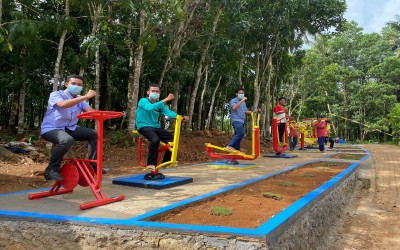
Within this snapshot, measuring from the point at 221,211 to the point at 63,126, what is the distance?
2.20 m

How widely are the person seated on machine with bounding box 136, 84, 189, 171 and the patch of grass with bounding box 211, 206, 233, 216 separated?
6.04 ft

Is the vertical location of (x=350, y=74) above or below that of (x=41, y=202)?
above

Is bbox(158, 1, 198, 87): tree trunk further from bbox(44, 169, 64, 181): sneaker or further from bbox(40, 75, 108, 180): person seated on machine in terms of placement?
bbox(44, 169, 64, 181): sneaker

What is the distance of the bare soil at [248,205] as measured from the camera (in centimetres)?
311

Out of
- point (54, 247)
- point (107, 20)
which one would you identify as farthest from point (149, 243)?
point (107, 20)

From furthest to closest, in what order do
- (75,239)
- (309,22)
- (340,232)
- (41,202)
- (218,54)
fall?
(309,22)
(218,54)
(340,232)
(41,202)
(75,239)

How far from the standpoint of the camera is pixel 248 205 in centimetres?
381

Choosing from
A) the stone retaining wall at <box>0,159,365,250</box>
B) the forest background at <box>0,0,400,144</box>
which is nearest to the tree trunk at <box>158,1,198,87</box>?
the forest background at <box>0,0,400,144</box>

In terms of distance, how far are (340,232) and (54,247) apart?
11.5ft

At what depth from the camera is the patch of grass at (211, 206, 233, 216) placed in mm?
3350

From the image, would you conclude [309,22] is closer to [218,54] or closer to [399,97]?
[218,54]

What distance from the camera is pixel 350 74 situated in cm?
2964

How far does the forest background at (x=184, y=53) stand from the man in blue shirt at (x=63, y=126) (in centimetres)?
218

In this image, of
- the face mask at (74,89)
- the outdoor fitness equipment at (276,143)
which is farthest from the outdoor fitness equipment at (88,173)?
the outdoor fitness equipment at (276,143)
